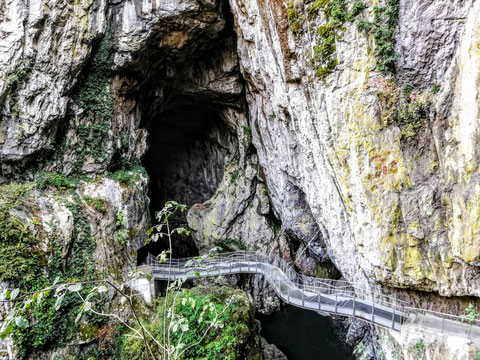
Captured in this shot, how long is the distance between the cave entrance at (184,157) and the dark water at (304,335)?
22.3ft

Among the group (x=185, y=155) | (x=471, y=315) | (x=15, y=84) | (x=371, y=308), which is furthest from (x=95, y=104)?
(x=471, y=315)

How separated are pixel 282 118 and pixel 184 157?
1071cm

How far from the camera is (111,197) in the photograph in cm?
1085

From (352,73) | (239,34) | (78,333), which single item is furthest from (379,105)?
(78,333)

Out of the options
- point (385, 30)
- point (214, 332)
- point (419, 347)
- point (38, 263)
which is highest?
point (385, 30)

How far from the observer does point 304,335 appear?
13.3 metres

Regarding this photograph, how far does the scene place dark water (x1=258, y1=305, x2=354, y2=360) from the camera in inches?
475

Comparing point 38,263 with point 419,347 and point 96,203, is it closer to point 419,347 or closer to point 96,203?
point 96,203

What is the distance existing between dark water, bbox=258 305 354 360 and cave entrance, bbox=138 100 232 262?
6784 millimetres

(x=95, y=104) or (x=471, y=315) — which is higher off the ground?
(x=95, y=104)

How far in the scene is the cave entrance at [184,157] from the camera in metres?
17.5

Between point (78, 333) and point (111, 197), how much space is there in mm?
4480

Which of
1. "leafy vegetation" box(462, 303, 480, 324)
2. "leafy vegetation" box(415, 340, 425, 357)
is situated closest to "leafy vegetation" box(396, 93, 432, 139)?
"leafy vegetation" box(462, 303, 480, 324)

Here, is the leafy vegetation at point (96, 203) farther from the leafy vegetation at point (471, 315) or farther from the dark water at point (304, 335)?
the leafy vegetation at point (471, 315)
